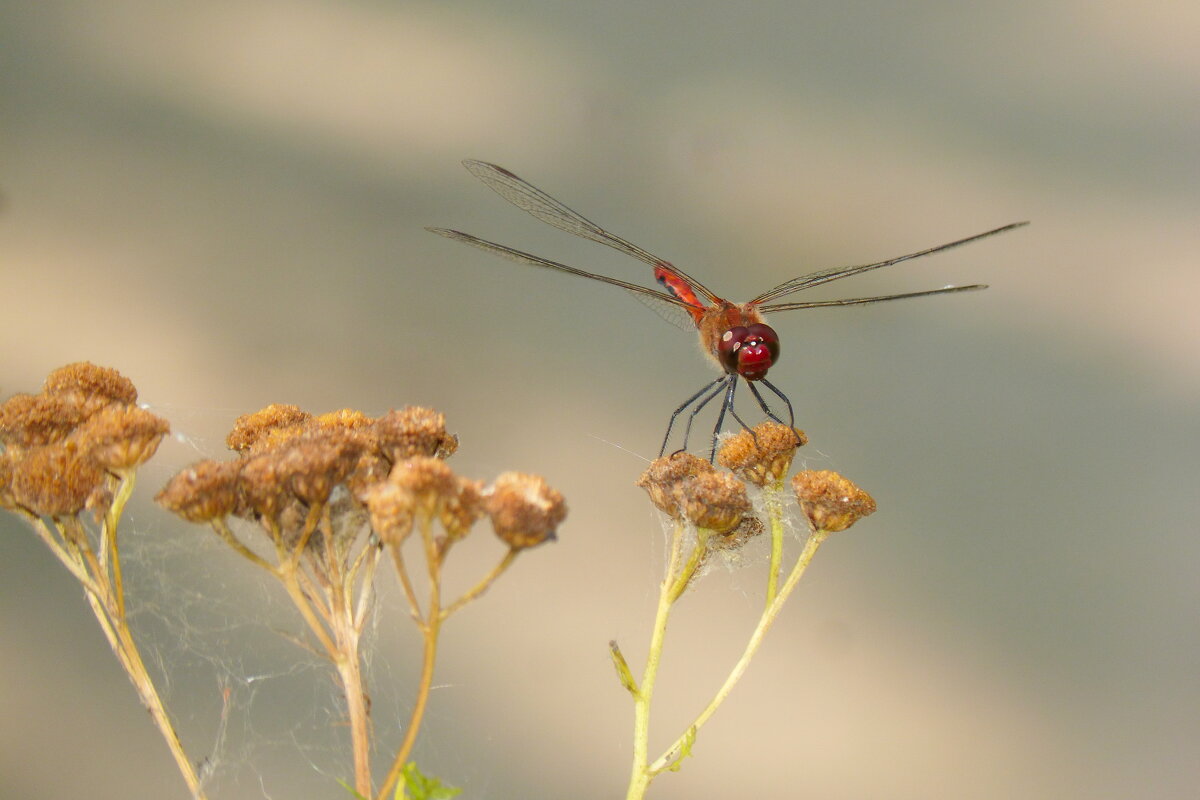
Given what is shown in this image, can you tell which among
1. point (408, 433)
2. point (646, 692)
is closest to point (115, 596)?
point (408, 433)

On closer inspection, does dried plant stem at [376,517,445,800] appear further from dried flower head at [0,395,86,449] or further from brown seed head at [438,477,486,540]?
dried flower head at [0,395,86,449]

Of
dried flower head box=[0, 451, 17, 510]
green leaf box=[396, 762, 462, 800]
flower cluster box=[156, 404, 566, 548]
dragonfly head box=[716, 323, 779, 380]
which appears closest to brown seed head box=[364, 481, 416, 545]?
flower cluster box=[156, 404, 566, 548]

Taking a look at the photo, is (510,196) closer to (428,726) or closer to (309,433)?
(309,433)

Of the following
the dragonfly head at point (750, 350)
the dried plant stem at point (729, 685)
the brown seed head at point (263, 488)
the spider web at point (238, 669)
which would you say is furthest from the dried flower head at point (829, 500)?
the spider web at point (238, 669)

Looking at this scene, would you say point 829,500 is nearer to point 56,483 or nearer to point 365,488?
point 365,488

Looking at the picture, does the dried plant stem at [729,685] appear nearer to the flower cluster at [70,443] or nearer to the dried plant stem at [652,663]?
the dried plant stem at [652,663]

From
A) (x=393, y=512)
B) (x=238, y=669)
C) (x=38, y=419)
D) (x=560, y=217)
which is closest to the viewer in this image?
(x=393, y=512)

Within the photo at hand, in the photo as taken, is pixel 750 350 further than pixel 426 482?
Yes
